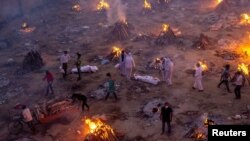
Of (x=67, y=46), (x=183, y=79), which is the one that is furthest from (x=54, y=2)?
(x=183, y=79)

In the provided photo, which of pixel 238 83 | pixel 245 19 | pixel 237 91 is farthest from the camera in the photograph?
pixel 245 19

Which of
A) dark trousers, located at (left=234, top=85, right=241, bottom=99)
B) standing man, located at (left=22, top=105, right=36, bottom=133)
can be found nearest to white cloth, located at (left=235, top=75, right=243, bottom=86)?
dark trousers, located at (left=234, top=85, right=241, bottom=99)

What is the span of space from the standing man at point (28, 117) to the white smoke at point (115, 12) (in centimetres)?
1624

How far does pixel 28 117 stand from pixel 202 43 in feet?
42.8

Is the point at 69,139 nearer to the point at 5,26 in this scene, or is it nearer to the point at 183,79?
the point at 183,79

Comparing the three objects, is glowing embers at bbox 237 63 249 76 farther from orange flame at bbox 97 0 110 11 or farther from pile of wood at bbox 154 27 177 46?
orange flame at bbox 97 0 110 11

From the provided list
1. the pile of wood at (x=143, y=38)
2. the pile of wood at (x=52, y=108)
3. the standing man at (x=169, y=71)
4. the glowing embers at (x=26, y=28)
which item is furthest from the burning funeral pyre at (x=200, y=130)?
the glowing embers at (x=26, y=28)

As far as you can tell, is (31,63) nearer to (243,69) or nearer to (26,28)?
(26,28)

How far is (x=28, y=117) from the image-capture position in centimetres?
1417

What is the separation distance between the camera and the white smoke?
30.3 metres

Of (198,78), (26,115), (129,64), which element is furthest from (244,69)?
(26,115)

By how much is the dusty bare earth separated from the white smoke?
25.9 inches

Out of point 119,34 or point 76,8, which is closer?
point 119,34

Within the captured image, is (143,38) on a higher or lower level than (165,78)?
higher
